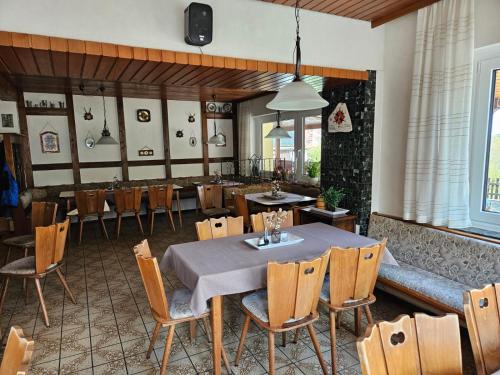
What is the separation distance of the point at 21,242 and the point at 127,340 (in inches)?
72.3

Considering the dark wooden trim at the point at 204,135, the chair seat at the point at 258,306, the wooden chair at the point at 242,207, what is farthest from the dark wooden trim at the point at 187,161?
the chair seat at the point at 258,306

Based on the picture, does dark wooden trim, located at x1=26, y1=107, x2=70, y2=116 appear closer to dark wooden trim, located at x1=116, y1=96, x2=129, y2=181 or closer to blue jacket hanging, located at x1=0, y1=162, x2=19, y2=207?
dark wooden trim, located at x1=116, y1=96, x2=129, y2=181

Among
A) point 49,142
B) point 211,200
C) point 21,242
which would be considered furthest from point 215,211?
point 49,142

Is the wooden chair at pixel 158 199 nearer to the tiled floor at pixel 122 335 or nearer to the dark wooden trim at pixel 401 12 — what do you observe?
the tiled floor at pixel 122 335

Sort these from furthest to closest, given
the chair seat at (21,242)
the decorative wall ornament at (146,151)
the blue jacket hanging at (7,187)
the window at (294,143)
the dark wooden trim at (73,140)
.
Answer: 1. the decorative wall ornament at (146,151)
2. the dark wooden trim at (73,140)
3. the window at (294,143)
4. the blue jacket hanging at (7,187)
5. the chair seat at (21,242)

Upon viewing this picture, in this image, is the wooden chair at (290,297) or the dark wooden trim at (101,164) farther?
the dark wooden trim at (101,164)

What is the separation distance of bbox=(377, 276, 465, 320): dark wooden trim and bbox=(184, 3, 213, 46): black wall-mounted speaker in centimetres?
257

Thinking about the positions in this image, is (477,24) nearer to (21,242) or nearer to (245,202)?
(245,202)

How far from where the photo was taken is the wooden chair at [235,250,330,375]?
1834 mm

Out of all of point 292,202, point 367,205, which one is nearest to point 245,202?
point 292,202

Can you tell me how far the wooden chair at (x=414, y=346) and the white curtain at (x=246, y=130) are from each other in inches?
258

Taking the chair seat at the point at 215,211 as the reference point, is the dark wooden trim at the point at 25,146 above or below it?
above

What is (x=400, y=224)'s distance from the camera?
3.32 meters

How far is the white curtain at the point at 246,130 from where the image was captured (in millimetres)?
7527
